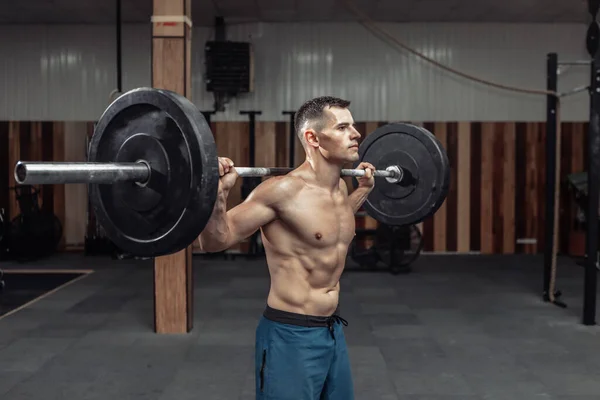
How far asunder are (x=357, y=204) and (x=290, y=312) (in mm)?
513

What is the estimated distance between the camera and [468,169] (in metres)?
7.84

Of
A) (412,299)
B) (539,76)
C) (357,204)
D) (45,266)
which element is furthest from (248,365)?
(539,76)

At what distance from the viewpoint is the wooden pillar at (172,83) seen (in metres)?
3.94

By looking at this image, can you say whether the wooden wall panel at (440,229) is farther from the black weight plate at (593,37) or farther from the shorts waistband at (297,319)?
the shorts waistband at (297,319)

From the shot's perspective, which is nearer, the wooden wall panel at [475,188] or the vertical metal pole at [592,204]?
the vertical metal pole at [592,204]

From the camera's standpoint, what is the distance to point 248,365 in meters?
3.44

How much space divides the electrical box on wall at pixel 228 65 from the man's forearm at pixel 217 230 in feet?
19.9

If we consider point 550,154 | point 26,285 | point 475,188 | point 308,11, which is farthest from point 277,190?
point 475,188

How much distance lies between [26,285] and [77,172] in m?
5.17

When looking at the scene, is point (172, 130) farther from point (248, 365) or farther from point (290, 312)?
point (248, 365)

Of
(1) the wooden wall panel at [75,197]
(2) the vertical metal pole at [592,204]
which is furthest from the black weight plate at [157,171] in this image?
(1) the wooden wall panel at [75,197]

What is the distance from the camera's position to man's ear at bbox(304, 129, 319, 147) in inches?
72.0

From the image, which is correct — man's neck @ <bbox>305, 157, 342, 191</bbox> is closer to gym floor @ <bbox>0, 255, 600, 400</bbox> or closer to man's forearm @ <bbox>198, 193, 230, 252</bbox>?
man's forearm @ <bbox>198, 193, 230, 252</bbox>

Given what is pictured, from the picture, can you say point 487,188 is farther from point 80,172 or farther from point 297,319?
point 80,172
